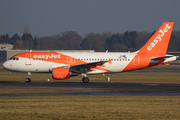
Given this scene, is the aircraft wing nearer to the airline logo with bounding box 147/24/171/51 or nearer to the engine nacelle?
the engine nacelle

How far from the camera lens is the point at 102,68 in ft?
123

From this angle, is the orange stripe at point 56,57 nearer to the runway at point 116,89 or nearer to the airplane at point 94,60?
the airplane at point 94,60

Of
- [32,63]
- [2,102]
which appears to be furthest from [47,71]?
[2,102]

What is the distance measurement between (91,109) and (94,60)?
21.2 meters

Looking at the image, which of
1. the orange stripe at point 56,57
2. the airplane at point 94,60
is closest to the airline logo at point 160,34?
the airplane at point 94,60

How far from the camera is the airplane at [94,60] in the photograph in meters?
37.3

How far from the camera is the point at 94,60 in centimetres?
3784

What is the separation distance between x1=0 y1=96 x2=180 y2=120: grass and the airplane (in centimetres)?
1685

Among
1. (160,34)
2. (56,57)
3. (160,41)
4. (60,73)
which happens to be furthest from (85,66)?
(160,34)

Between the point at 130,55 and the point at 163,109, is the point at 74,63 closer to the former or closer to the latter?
the point at 130,55

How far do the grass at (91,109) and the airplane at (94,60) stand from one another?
1685 centimetres

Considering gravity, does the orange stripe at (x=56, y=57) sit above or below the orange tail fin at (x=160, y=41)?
below

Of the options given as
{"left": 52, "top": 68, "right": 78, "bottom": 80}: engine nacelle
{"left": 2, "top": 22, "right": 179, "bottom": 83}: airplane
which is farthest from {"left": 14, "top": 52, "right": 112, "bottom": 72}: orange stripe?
{"left": 52, "top": 68, "right": 78, "bottom": 80}: engine nacelle

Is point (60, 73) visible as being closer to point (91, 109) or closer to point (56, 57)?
point (56, 57)
